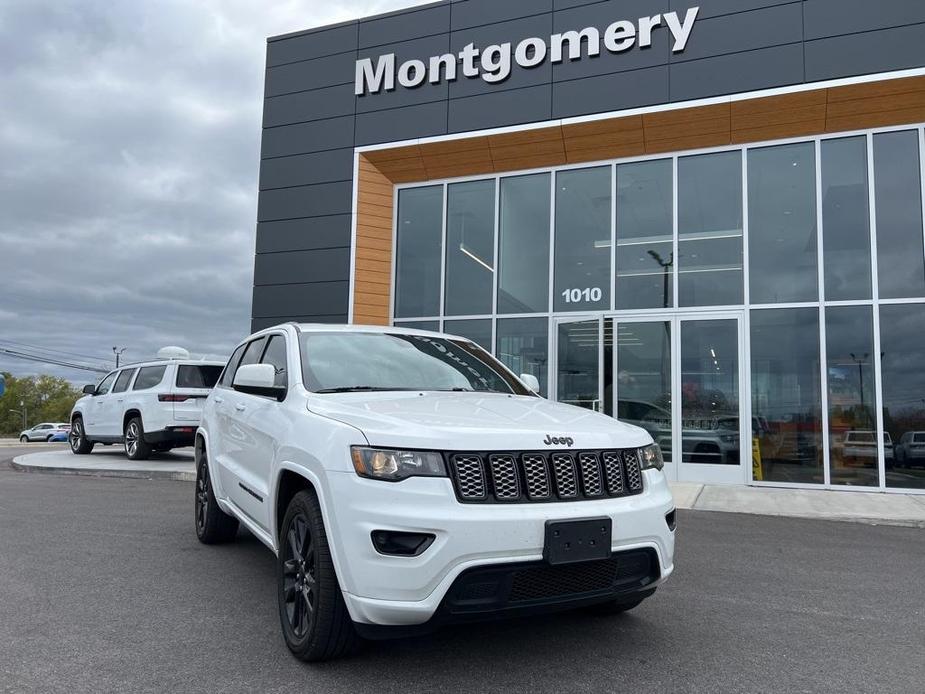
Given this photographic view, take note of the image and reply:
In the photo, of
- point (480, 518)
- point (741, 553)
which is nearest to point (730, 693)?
point (480, 518)

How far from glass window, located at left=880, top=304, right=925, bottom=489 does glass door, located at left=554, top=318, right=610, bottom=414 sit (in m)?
4.29

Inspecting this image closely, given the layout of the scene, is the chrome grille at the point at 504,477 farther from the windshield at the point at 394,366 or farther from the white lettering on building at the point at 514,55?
the white lettering on building at the point at 514,55

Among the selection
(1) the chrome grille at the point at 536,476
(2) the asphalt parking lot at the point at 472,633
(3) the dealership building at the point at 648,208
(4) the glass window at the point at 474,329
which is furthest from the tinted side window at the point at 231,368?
(4) the glass window at the point at 474,329

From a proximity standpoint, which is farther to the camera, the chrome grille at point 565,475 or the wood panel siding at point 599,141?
the wood panel siding at point 599,141

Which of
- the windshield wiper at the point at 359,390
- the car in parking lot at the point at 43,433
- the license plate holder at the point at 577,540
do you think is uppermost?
the windshield wiper at the point at 359,390

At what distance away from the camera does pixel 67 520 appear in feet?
23.4

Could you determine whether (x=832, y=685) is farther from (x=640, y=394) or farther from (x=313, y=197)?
(x=313, y=197)

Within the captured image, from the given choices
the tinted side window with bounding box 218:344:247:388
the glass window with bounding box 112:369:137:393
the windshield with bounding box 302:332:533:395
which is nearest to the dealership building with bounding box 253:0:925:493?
the glass window with bounding box 112:369:137:393

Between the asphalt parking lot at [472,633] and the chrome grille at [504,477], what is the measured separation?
0.85 m

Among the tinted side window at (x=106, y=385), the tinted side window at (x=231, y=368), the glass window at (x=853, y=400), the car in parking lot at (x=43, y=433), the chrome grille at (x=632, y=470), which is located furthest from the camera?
the car in parking lot at (x=43, y=433)

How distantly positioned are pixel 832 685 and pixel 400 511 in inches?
84.6

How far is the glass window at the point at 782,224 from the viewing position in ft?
37.9

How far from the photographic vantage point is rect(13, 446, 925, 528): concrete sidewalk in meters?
8.41

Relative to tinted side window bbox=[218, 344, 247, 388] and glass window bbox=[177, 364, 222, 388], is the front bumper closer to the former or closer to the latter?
tinted side window bbox=[218, 344, 247, 388]
